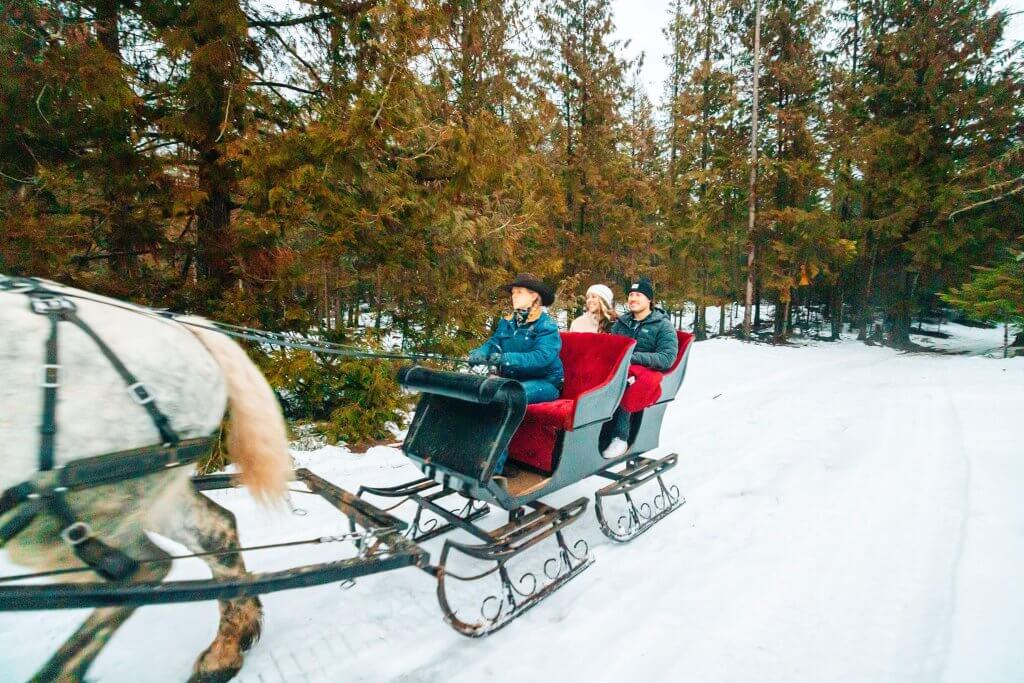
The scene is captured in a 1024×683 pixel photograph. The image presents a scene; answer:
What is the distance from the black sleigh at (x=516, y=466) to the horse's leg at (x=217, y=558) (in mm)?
783

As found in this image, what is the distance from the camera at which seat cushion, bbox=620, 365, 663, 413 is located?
3391mm

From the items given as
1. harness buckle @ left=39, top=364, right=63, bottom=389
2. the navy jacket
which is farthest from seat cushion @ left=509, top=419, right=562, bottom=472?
harness buckle @ left=39, top=364, right=63, bottom=389

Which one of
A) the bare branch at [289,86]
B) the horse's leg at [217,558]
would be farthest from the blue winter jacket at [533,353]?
the bare branch at [289,86]

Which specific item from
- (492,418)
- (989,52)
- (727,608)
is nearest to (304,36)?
(492,418)

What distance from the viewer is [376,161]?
171 inches

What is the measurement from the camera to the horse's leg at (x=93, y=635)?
1599 mm

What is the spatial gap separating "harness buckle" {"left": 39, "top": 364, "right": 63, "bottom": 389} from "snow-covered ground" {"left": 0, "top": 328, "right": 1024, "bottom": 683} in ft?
4.15

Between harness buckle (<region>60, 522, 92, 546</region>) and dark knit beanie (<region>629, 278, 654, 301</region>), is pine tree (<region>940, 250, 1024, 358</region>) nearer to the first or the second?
dark knit beanie (<region>629, 278, 654, 301</region>)

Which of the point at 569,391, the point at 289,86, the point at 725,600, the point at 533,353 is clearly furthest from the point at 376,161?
the point at 725,600

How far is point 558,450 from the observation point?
2.83m

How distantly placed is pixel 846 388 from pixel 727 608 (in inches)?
241

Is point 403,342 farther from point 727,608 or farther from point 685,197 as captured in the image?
point 685,197

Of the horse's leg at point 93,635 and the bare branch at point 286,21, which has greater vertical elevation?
the bare branch at point 286,21

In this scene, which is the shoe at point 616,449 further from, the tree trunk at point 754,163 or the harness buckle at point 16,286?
the tree trunk at point 754,163
